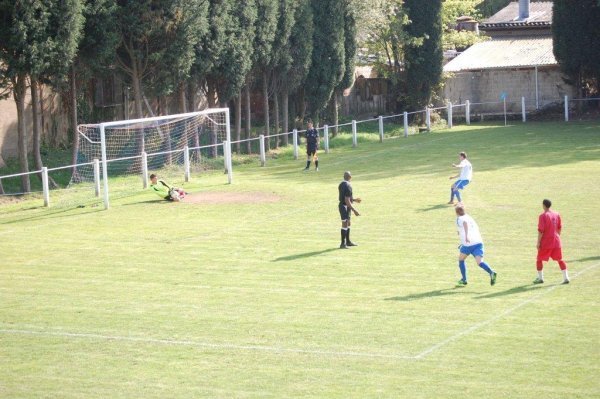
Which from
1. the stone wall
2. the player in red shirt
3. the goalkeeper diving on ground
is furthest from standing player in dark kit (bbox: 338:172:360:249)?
the stone wall

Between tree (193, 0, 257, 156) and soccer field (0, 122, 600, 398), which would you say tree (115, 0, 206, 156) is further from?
soccer field (0, 122, 600, 398)

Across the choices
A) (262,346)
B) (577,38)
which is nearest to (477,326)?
(262,346)

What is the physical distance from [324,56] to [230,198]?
20952 millimetres

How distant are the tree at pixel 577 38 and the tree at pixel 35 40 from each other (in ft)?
101

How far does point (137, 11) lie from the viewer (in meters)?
40.4

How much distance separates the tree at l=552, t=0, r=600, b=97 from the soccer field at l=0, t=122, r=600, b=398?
22.7 m

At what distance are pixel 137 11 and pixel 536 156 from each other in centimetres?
1674

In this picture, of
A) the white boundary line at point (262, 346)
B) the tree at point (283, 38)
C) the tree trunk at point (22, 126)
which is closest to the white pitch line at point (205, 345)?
the white boundary line at point (262, 346)

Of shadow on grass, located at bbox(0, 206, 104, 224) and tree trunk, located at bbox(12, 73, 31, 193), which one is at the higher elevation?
tree trunk, located at bbox(12, 73, 31, 193)

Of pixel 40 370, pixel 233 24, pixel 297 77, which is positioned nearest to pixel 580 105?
pixel 297 77

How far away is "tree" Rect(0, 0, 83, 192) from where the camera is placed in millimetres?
33938

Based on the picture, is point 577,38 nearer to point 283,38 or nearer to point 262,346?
point 283,38

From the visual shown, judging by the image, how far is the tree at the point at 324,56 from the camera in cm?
5275

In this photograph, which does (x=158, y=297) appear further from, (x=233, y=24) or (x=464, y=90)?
(x=464, y=90)
